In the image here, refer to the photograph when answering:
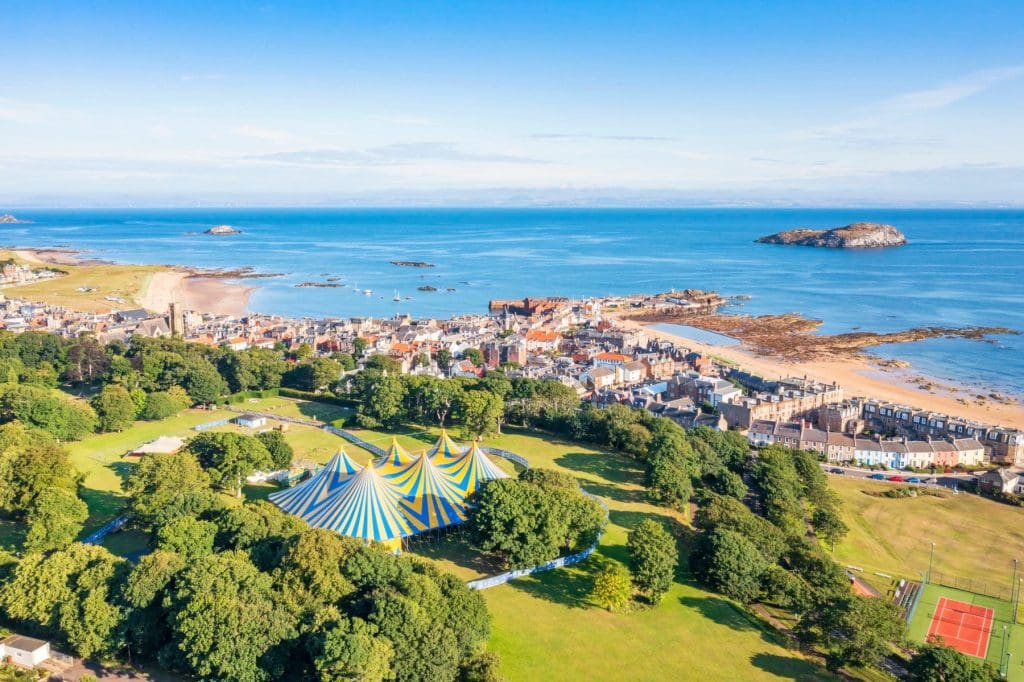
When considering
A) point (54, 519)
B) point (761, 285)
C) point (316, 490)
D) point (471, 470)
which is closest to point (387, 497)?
point (316, 490)

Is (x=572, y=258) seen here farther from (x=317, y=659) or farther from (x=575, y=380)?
(x=317, y=659)

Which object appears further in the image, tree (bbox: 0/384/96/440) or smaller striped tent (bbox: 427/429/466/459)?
tree (bbox: 0/384/96/440)

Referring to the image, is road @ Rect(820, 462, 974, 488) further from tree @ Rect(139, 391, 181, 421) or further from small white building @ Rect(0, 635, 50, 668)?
tree @ Rect(139, 391, 181, 421)

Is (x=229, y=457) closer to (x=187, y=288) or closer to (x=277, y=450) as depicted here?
(x=277, y=450)

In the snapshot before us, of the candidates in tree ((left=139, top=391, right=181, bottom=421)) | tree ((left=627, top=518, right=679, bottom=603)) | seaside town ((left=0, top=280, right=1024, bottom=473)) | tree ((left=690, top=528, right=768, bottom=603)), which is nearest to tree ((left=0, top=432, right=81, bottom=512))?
tree ((left=139, top=391, right=181, bottom=421))

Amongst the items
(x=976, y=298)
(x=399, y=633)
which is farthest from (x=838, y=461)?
(x=976, y=298)

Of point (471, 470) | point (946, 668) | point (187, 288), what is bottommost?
point (946, 668)
